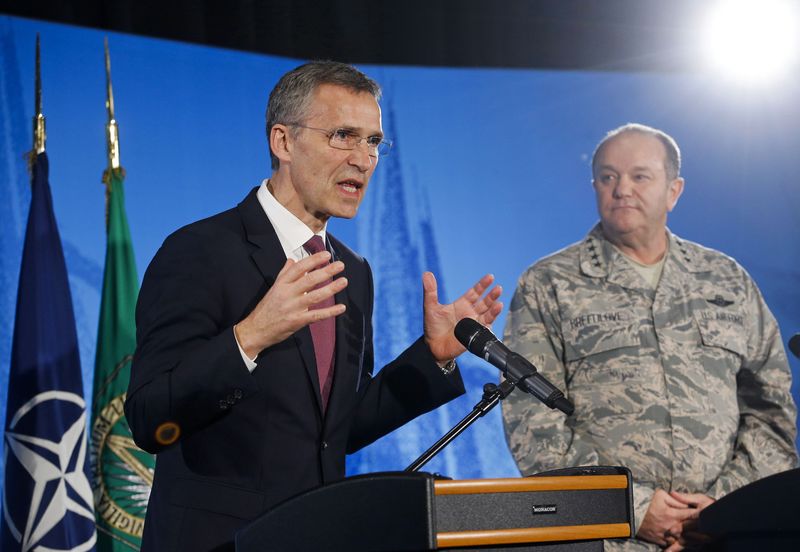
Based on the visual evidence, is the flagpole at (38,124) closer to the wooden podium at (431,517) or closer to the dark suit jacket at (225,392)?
the dark suit jacket at (225,392)

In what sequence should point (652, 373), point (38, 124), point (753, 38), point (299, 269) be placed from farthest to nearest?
1. point (753, 38)
2. point (38, 124)
3. point (652, 373)
4. point (299, 269)

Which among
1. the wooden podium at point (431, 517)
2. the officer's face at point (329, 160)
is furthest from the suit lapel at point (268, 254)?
Result: the wooden podium at point (431, 517)

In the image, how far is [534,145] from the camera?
3.96m

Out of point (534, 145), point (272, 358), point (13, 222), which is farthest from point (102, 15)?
point (272, 358)

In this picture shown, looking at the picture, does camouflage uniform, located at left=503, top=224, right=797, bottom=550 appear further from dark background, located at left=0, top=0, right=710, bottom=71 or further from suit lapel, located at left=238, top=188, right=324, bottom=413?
dark background, located at left=0, top=0, right=710, bottom=71

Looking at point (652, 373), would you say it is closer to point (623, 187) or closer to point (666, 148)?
point (623, 187)

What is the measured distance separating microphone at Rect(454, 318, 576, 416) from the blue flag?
192 centimetres

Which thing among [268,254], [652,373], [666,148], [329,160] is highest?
[666,148]

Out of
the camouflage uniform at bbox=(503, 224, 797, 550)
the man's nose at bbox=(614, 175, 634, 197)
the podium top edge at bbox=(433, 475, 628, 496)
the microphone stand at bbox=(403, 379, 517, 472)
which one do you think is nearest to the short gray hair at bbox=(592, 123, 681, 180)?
the man's nose at bbox=(614, 175, 634, 197)

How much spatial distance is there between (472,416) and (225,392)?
0.49 m

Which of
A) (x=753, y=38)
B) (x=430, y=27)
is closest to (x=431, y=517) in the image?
(x=430, y=27)

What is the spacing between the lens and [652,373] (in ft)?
9.45

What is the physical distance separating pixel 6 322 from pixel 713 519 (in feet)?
8.70

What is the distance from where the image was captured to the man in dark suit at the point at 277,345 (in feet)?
5.61
